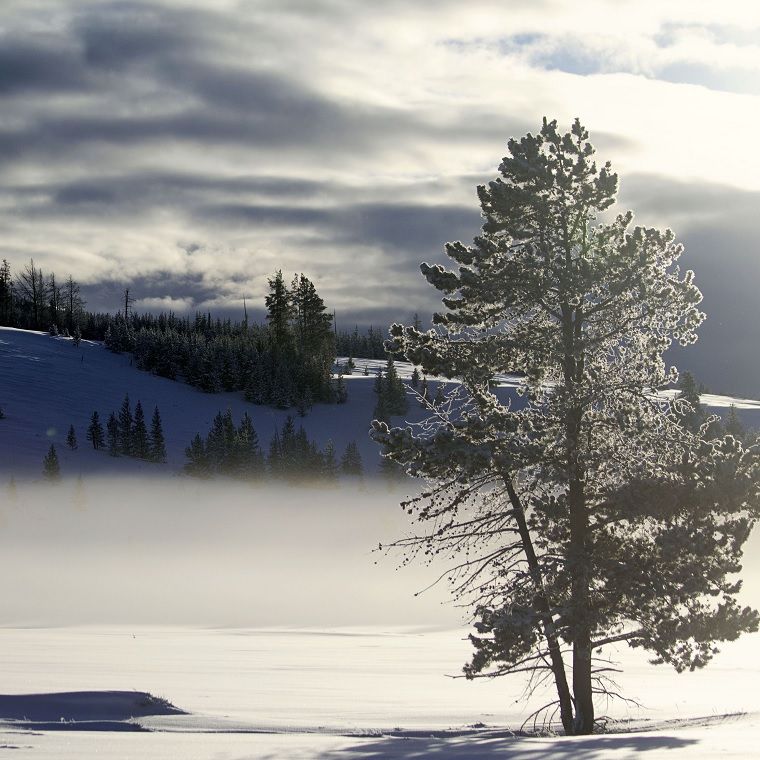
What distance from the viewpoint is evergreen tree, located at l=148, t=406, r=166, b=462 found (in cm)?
11550

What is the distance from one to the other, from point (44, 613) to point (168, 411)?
93780mm

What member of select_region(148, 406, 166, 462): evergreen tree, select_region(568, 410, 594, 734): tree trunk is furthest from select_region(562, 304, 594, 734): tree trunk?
select_region(148, 406, 166, 462): evergreen tree

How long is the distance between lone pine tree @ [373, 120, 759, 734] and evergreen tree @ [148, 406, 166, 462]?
10092 cm

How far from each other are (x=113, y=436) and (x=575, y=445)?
108 m

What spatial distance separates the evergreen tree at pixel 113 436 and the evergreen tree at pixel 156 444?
420 cm

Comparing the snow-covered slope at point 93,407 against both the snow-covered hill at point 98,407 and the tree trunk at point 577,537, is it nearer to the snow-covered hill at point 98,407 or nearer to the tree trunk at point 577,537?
the snow-covered hill at point 98,407

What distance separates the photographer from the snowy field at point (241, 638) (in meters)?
11.8

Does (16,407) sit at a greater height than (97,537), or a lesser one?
greater

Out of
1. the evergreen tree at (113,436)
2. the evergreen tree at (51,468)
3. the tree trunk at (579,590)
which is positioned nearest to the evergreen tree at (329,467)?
the evergreen tree at (113,436)

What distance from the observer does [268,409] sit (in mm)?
141375

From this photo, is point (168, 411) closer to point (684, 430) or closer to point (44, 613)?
point (44, 613)

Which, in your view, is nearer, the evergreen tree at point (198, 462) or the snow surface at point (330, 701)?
the snow surface at point (330, 701)

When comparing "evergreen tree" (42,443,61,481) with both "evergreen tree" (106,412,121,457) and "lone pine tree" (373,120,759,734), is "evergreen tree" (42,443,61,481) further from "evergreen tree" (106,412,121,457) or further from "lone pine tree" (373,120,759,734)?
"lone pine tree" (373,120,759,734)

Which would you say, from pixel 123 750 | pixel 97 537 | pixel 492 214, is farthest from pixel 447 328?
pixel 97 537
